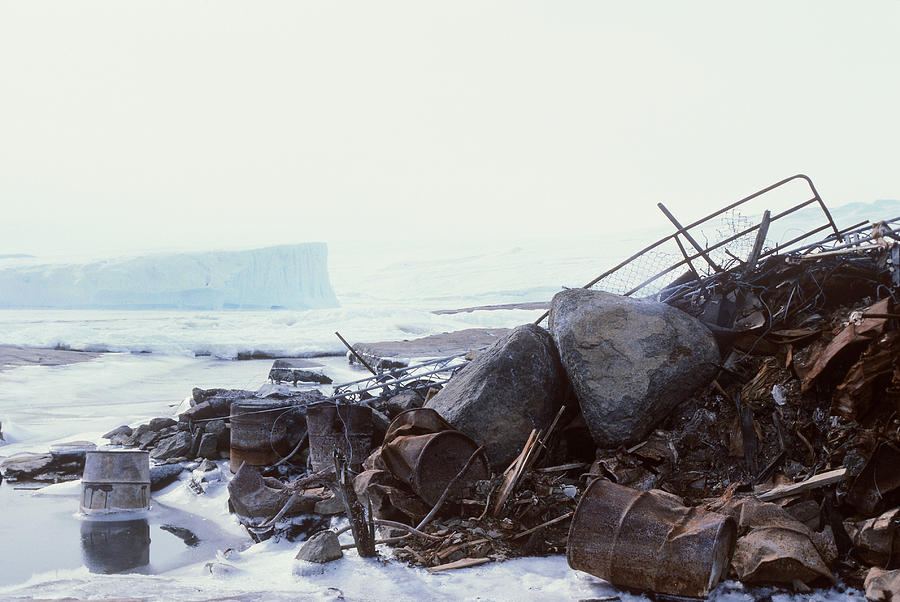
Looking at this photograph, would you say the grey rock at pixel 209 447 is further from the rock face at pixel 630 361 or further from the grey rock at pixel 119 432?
the rock face at pixel 630 361

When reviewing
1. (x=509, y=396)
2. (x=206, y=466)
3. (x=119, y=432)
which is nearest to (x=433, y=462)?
(x=509, y=396)

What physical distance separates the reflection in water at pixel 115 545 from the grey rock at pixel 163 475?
808 millimetres

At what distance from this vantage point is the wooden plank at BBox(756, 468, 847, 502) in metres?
3.84

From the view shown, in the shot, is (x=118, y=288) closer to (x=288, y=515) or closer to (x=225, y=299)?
(x=225, y=299)

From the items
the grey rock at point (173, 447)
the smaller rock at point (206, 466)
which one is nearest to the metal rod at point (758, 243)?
the smaller rock at point (206, 466)

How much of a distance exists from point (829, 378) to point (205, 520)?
463 cm

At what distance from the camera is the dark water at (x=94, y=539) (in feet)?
15.4

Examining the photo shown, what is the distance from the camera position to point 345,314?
80.4 feet

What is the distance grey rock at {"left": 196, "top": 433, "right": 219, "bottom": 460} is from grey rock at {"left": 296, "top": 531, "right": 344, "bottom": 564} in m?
3.32

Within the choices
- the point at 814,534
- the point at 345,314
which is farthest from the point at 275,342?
the point at 814,534

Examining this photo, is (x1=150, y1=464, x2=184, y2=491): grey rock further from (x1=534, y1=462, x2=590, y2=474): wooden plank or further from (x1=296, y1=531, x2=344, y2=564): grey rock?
(x1=534, y1=462, x2=590, y2=474): wooden plank

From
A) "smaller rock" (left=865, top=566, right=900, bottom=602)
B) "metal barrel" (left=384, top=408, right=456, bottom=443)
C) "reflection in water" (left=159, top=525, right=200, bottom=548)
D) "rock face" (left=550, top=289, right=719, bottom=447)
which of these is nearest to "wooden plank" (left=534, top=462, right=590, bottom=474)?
"rock face" (left=550, top=289, right=719, bottom=447)

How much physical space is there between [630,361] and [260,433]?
3259 millimetres

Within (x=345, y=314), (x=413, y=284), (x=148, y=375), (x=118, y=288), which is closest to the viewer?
(x=148, y=375)
